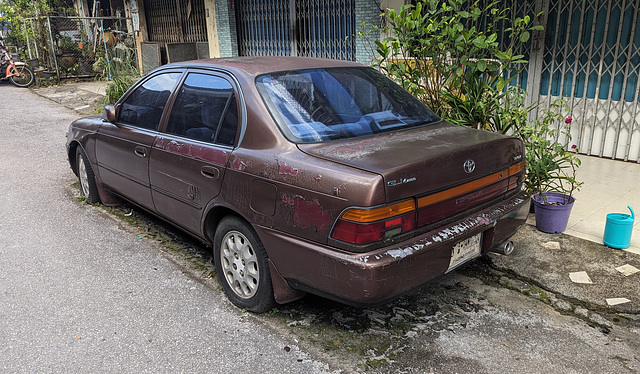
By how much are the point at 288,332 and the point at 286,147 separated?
1.14m

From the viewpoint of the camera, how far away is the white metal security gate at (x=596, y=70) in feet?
19.9

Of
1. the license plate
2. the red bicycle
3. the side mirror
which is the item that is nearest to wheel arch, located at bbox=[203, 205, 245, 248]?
the license plate

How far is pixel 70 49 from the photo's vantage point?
16.6 meters

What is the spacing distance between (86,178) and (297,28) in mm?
5929

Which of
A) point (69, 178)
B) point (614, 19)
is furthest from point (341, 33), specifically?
point (69, 178)

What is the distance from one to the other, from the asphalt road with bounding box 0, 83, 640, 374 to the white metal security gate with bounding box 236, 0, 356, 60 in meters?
5.54

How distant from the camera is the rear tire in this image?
15.8m

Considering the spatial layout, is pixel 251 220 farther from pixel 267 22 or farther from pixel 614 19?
pixel 267 22

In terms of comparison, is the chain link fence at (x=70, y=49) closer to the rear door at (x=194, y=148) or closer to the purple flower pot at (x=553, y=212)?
the rear door at (x=194, y=148)

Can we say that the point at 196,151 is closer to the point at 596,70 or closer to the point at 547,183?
the point at 547,183

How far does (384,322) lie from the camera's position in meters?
3.30

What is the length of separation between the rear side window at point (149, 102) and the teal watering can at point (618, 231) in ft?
11.6

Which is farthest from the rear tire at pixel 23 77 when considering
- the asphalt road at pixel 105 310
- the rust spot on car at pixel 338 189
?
the rust spot on car at pixel 338 189

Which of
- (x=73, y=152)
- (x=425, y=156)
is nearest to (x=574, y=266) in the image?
(x=425, y=156)
